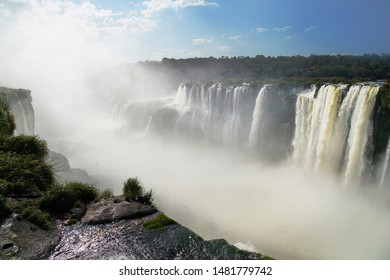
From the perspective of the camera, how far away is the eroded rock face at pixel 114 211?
24.8ft

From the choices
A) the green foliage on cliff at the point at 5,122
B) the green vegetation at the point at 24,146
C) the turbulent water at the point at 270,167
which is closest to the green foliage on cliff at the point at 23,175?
the green vegetation at the point at 24,146

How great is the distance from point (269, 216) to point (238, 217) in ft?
7.08

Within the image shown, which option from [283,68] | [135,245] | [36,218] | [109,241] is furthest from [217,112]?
[135,245]

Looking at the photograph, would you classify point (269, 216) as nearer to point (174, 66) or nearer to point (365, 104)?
point (365, 104)

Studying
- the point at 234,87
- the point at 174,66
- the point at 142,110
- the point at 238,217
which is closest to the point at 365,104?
the point at 238,217

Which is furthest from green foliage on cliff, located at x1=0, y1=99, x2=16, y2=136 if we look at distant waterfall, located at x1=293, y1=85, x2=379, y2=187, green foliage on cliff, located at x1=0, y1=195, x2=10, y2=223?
distant waterfall, located at x1=293, y1=85, x2=379, y2=187

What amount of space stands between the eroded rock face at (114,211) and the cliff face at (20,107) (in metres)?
19.5

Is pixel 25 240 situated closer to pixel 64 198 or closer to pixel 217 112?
pixel 64 198

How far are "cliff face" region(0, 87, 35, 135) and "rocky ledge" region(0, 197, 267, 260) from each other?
66.0ft

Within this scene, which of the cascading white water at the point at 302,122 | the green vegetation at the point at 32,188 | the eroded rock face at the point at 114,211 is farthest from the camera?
the cascading white water at the point at 302,122

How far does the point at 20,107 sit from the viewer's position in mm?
26469

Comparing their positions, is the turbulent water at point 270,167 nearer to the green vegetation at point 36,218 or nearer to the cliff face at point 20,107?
the cliff face at point 20,107

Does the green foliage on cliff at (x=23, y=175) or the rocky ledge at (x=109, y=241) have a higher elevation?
the green foliage on cliff at (x=23, y=175)

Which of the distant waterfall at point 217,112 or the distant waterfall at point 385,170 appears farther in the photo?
the distant waterfall at point 217,112
